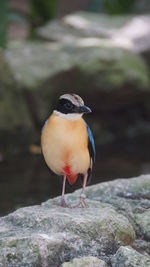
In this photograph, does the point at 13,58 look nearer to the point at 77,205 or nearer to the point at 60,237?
the point at 77,205

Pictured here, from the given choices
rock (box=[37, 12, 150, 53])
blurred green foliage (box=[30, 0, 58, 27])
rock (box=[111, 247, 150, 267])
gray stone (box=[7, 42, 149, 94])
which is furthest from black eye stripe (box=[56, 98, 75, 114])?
blurred green foliage (box=[30, 0, 58, 27])

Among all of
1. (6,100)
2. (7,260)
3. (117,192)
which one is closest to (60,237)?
(7,260)

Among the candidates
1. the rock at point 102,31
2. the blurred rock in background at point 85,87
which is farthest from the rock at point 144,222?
the rock at point 102,31

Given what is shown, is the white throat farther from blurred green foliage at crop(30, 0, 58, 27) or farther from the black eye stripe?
blurred green foliage at crop(30, 0, 58, 27)

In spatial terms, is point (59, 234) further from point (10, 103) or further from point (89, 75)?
point (89, 75)

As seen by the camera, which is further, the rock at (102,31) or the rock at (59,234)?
the rock at (102,31)

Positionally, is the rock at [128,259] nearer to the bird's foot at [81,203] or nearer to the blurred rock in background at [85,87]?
the bird's foot at [81,203]

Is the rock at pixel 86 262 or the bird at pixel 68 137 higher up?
the bird at pixel 68 137
